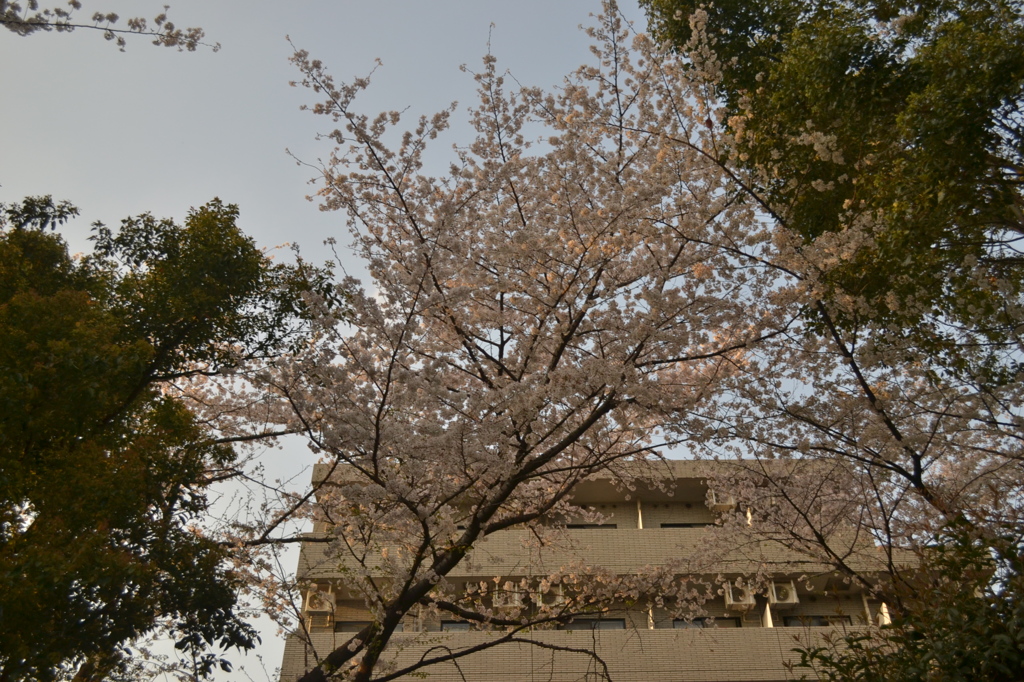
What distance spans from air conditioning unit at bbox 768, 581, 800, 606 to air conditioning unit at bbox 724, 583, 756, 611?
391 millimetres

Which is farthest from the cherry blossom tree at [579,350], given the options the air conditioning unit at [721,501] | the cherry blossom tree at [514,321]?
the air conditioning unit at [721,501]

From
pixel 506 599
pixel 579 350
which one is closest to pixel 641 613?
pixel 506 599

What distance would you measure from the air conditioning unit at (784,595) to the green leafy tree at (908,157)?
7.66 meters

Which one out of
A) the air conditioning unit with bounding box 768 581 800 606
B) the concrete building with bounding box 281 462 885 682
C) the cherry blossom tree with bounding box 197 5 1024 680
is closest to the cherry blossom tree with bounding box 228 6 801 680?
the cherry blossom tree with bounding box 197 5 1024 680

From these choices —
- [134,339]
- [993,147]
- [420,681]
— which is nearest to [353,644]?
[134,339]

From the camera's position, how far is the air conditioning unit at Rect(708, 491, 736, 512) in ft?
38.8

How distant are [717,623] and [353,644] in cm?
894

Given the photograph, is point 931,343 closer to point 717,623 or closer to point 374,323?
point 374,323

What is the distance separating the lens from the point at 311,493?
807cm

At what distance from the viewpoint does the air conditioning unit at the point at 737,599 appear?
1277cm

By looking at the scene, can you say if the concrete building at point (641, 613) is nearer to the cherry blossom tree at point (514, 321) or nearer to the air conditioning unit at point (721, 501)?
the air conditioning unit at point (721, 501)

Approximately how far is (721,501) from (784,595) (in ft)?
6.76

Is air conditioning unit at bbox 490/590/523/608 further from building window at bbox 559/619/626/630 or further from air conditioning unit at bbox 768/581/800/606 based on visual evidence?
air conditioning unit at bbox 768/581/800/606

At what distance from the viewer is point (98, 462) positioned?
5.94m
